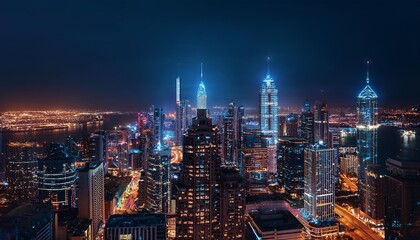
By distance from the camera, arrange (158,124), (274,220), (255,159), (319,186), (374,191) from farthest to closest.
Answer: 1. (158,124)
2. (255,159)
3. (319,186)
4. (374,191)
5. (274,220)

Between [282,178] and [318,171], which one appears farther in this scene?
[282,178]

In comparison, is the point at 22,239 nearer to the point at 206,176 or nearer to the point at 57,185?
the point at 206,176

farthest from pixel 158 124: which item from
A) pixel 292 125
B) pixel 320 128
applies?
pixel 320 128

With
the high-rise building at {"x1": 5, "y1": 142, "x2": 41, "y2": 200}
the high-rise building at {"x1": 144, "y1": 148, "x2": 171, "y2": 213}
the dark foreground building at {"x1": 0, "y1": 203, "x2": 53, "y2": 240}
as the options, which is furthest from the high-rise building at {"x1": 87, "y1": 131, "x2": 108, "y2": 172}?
the dark foreground building at {"x1": 0, "y1": 203, "x2": 53, "y2": 240}

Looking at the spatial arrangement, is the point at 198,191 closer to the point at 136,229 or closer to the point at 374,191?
the point at 136,229

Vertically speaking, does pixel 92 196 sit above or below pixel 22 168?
below

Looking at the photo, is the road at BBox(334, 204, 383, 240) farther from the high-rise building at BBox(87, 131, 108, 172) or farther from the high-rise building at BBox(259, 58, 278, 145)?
the high-rise building at BBox(87, 131, 108, 172)

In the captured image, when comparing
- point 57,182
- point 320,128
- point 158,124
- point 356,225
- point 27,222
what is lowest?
point 356,225

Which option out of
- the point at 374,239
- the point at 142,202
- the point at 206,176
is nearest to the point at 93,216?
the point at 142,202
